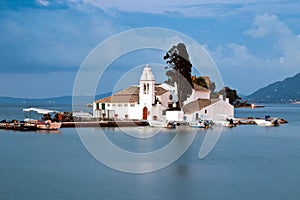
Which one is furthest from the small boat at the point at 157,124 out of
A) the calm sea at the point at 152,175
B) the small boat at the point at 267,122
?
the small boat at the point at 267,122

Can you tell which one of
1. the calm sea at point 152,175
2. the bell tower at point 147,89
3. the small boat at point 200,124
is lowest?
the calm sea at point 152,175

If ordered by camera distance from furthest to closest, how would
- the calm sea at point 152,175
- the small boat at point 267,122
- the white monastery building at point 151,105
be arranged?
the small boat at point 267,122
the white monastery building at point 151,105
the calm sea at point 152,175

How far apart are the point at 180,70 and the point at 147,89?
602cm

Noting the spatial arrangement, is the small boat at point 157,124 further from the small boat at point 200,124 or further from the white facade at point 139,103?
the small boat at point 200,124

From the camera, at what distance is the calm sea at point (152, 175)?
16.0m

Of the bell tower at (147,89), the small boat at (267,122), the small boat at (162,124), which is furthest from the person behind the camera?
the small boat at (267,122)

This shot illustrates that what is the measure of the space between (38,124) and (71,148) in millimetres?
11455

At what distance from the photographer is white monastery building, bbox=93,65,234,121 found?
136ft

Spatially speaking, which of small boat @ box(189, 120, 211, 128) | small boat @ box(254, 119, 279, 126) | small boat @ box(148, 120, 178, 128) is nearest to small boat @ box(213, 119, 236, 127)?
small boat @ box(189, 120, 211, 128)

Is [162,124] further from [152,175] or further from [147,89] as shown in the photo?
[152,175]

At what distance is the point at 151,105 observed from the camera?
41500mm

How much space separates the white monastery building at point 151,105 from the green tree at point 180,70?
1.84ft

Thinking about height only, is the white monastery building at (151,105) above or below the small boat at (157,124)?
above

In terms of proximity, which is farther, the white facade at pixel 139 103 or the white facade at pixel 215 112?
the white facade at pixel 215 112
